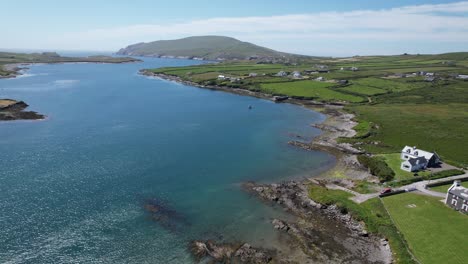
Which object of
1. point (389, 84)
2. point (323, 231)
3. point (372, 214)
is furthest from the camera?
point (389, 84)

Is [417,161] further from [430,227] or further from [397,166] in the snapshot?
[430,227]

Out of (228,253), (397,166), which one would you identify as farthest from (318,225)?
(397,166)

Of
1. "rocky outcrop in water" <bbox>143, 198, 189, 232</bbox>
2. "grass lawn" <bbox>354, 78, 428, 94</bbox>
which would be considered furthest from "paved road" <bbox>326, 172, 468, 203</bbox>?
"grass lawn" <bbox>354, 78, 428, 94</bbox>

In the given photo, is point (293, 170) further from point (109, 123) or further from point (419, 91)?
point (419, 91)

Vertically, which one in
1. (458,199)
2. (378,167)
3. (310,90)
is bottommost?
(378,167)

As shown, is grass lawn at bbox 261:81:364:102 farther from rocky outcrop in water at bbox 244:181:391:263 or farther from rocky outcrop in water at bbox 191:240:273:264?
rocky outcrop in water at bbox 191:240:273:264
